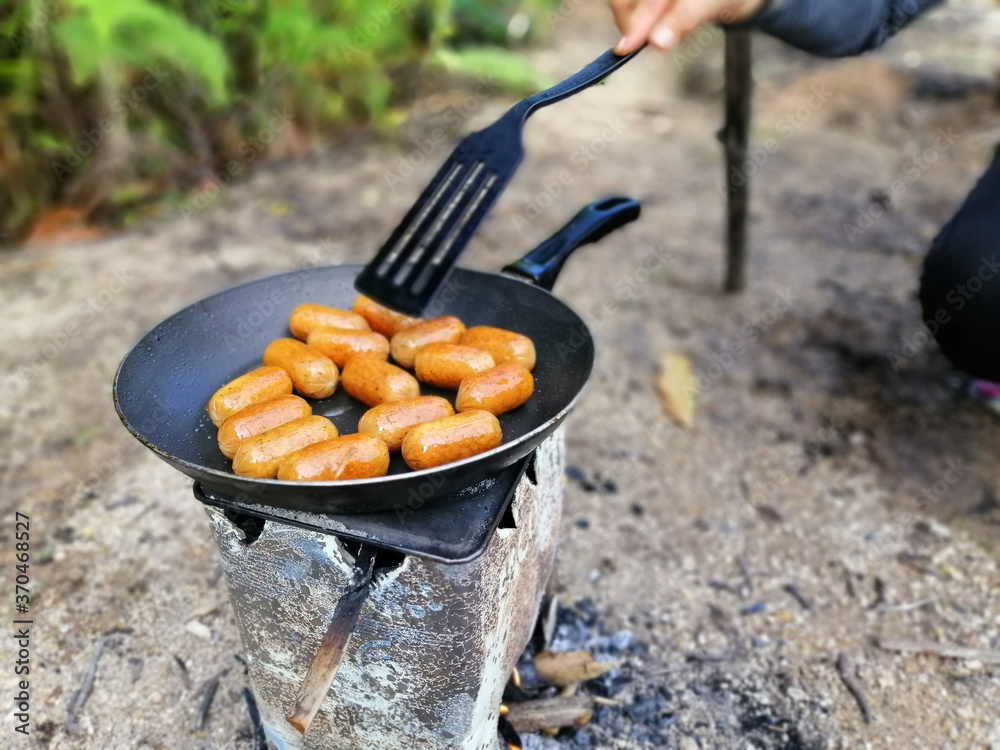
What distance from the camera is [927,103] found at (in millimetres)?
7855

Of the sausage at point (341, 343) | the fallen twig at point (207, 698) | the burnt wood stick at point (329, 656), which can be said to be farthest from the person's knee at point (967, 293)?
the fallen twig at point (207, 698)

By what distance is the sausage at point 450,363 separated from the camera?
2.39 meters

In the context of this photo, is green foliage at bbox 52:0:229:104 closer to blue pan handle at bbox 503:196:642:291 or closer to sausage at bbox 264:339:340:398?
sausage at bbox 264:339:340:398

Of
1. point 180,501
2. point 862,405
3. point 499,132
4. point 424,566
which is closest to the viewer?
point 424,566

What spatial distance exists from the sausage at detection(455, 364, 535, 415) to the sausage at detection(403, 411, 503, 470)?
0.15 m

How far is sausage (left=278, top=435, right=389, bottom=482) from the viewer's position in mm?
1898

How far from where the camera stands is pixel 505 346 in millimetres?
2455

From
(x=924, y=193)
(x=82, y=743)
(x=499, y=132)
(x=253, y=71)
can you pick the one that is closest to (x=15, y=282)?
(x=253, y=71)

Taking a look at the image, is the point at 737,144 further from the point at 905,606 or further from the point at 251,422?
the point at 251,422

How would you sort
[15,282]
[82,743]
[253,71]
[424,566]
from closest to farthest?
[424,566], [82,743], [15,282], [253,71]

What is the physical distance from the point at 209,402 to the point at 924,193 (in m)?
6.54

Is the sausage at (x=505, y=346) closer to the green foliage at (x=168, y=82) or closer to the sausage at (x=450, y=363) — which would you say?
the sausage at (x=450, y=363)

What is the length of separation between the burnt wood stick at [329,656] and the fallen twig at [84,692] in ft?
4.90

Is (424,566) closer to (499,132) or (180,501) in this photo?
(499,132)
